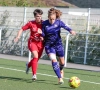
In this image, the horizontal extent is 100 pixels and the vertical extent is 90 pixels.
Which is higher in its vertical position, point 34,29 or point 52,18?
point 52,18

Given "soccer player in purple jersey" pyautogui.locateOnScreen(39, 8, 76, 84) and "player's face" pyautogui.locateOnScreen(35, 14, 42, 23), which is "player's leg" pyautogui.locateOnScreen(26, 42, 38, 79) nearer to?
"soccer player in purple jersey" pyautogui.locateOnScreen(39, 8, 76, 84)

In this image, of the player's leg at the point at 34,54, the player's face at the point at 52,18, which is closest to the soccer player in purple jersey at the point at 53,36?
the player's face at the point at 52,18

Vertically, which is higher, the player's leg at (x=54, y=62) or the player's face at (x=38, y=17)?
the player's face at (x=38, y=17)

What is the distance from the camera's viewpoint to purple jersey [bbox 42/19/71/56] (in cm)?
1225

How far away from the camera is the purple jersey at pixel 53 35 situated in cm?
1225

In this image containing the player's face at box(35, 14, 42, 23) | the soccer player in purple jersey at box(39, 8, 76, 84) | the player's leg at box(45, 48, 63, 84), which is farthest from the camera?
the player's face at box(35, 14, 42, 23)

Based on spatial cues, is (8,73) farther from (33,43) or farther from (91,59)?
(91,59)

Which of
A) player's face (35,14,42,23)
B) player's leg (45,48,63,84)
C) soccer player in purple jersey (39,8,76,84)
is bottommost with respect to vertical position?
player's leg (45,48,63,84)

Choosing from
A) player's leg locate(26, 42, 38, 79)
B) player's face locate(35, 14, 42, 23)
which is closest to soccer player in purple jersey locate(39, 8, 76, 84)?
player's face locate(35, 14, 42, 23)

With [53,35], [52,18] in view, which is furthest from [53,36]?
[52,18]

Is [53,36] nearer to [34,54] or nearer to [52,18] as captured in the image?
[52,18]

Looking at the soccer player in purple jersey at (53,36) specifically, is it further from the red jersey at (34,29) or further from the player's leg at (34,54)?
the player's leg at (34,54)

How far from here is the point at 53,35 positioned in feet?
40.4

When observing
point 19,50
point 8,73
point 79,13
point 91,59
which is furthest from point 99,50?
point 8,73
